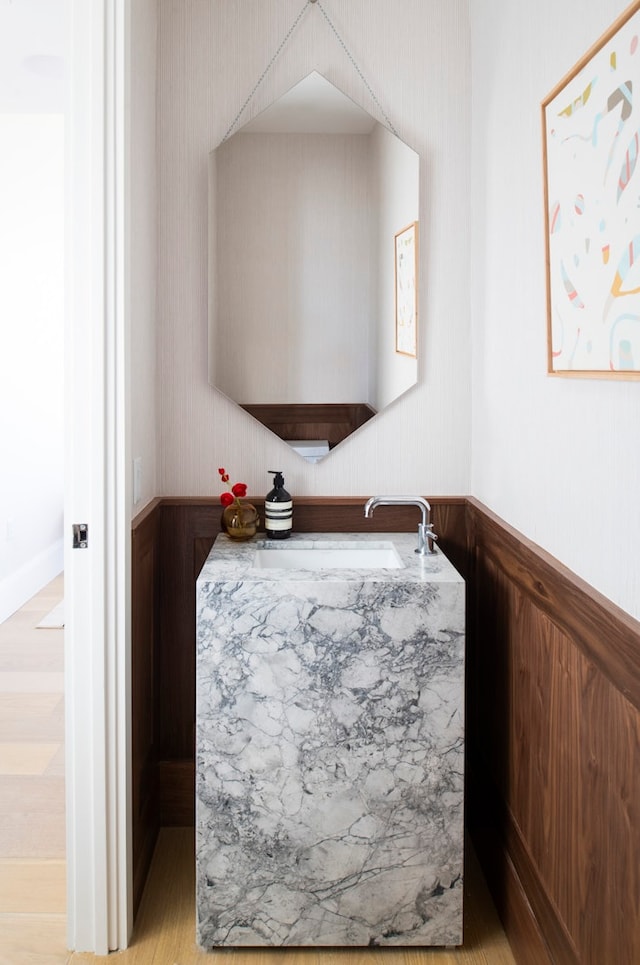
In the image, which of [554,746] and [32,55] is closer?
[554,746]

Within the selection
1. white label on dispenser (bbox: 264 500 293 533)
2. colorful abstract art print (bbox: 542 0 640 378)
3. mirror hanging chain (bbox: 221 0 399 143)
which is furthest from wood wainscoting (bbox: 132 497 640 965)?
mirror hanging chain (bbox: 221 0 399 143)

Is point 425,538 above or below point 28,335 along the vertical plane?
below

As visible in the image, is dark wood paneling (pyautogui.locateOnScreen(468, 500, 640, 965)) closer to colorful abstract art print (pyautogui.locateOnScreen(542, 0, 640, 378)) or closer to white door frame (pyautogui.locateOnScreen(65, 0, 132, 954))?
colorful abstract art print (pyautogui.locateOnScreen(542, 0, 640, 378))

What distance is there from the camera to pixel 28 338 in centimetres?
476

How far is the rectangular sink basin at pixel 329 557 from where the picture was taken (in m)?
2.23

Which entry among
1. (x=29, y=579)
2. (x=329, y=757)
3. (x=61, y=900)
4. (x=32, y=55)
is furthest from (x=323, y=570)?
(x=29, y=579)

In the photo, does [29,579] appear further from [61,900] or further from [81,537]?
[81,537]

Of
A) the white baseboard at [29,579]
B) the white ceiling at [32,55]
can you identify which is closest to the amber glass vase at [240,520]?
the white ceiling at [32,55]

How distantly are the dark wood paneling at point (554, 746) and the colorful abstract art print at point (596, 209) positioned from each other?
40 cm

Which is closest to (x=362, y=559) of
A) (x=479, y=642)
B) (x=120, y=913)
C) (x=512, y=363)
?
(x=479, y=642)

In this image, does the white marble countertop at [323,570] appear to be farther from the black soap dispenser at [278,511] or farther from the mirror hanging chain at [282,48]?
the mirror hanging chain at [282,48]

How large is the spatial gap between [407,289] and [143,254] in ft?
2.39

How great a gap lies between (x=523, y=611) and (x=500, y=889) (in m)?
0.70

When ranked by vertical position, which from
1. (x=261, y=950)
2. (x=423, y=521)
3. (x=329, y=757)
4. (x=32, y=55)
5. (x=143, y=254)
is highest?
(x=32, y=55)
